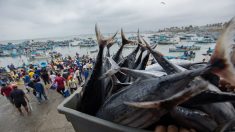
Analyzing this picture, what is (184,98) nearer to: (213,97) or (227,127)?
(213,97)

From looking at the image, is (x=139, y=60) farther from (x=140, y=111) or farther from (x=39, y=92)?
(x=39, y=92)

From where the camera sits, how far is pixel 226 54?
108cm

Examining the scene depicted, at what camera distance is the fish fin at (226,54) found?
3.55 feet

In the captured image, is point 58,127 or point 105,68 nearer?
point 105,68

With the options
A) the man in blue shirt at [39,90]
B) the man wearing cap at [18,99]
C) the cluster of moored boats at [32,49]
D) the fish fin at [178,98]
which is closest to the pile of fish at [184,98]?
the fish fin at [178,98]

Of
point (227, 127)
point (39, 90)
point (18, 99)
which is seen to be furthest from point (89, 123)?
point (39, 90)

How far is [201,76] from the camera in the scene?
1.30m

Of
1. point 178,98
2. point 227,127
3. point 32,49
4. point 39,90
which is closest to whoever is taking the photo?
point 178,98

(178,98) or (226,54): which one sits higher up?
(226,54)

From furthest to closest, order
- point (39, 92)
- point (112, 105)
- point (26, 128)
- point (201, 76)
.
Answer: point (39, 92)
point (26, 128)
point (112, 105)
point (201, 76)

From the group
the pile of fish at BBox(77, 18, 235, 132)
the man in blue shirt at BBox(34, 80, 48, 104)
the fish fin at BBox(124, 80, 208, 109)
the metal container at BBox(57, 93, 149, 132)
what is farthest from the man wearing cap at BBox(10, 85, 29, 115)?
the fish fin at BBox(124, 80, 208, 109)

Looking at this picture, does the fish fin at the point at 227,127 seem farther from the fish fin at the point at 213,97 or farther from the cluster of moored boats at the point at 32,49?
the cluster of moored boats at the point at 32,49

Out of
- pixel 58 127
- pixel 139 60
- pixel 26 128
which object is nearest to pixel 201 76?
pixel 139 60

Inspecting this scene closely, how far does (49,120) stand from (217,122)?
A: 5973mm
